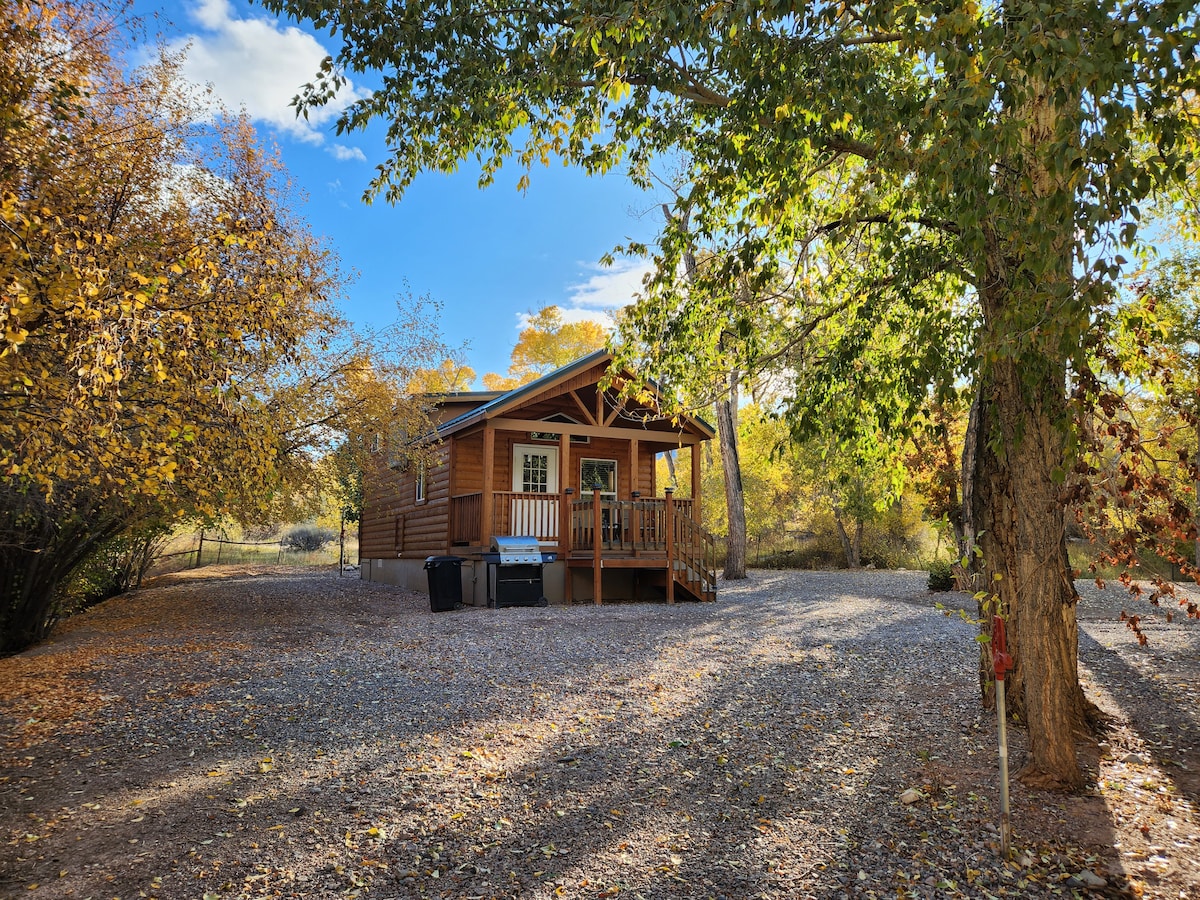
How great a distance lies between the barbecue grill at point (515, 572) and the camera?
40.9ft

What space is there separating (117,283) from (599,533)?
9.42m

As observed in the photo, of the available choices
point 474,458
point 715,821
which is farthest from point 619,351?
point 474,458

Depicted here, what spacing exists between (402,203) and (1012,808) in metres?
6.12

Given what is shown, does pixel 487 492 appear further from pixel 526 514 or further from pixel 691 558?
pixel 691 558

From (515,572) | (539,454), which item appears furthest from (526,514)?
(539,454)

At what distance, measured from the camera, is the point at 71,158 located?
496cm

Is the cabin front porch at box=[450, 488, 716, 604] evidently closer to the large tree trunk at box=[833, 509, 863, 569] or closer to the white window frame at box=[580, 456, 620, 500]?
the white window frame at box=[580, 456, 620, 500]

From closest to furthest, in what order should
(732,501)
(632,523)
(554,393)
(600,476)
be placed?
(632,523) < (554,393) < (600,476) < (732,501)

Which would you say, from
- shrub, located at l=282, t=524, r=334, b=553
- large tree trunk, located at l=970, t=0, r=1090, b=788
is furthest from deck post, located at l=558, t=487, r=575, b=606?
shrub, located at l=282, t=524, r=334, b=553

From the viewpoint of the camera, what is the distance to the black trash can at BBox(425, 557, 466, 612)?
12523 mm

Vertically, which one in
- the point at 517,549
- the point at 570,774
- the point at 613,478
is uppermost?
the point at 613,478

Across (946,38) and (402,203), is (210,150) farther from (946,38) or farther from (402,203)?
(946,38)

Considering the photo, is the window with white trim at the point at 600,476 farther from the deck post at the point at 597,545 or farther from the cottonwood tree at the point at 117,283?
the cottonwood tree at the point at 117,283

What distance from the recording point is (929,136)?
414 cm
